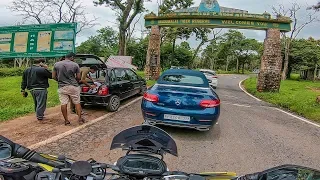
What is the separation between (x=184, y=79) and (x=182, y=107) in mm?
1228

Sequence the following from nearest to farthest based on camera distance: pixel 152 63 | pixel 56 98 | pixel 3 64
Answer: pixel 56 98 → pixel 152 63 → pixel 3 64

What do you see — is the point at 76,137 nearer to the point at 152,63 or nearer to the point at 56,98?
the point at 56,98

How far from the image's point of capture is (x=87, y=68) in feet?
26.9

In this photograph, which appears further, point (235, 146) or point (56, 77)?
point (56, 77)

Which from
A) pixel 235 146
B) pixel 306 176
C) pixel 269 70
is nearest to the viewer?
pixel 306 176

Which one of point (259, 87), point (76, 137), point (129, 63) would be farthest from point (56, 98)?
point (259, 87)

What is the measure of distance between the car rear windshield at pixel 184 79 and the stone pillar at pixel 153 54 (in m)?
12.6

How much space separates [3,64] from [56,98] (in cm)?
4022

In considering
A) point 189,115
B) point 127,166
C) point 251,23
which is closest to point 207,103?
point 189,115

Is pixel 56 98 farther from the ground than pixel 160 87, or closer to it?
closer to it

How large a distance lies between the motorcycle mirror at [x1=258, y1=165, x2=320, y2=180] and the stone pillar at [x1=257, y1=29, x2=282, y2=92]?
16.6 m

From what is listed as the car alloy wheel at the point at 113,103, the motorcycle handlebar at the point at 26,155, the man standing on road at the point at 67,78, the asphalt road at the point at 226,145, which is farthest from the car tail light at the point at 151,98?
the motorcycle handlebar at the point at 26,155

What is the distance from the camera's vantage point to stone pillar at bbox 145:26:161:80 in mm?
19438

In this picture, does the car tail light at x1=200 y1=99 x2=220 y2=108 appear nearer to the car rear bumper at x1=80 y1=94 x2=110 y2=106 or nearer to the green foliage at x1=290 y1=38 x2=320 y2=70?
the car rear bumper at x1=80 y1=94 x2=110 y2=106
